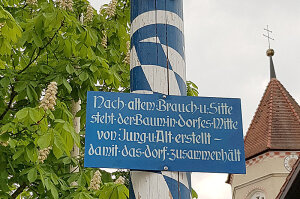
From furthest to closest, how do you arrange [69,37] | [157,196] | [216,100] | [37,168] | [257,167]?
1. [257,167]
2. [69,37]
3. [37,168]
4. [216,100]
5. [157,196]

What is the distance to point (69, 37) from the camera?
17.2ft

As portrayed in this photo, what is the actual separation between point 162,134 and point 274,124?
2711cm

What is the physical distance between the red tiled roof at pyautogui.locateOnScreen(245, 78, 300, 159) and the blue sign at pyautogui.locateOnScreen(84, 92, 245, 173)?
2511 cm

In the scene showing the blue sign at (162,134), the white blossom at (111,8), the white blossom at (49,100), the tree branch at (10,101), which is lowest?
the blue sign at (162,134)

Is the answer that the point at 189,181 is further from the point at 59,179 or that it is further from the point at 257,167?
the point at 257,167

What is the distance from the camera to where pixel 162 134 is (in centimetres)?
275

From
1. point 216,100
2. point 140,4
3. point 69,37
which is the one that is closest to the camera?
point 216,100

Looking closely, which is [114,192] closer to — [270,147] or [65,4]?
[65,4]

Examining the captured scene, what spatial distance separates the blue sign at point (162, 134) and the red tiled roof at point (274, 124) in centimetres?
2511

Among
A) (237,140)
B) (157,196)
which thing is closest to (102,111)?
(157,196)

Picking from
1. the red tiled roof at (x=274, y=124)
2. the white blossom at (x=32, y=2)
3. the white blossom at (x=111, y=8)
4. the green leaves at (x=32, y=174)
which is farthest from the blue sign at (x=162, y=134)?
the red tiled roof at (x=274, y=124)

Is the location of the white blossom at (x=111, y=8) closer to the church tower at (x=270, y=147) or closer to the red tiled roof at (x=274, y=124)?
the church tower at (x=270, y=147)

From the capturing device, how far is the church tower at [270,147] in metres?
26.9

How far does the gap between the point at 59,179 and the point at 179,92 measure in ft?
7.19
